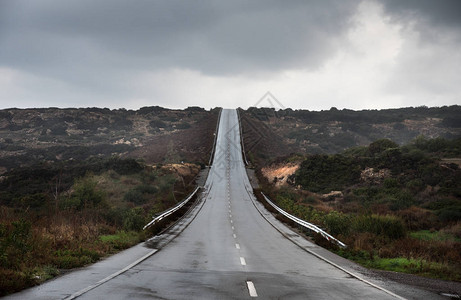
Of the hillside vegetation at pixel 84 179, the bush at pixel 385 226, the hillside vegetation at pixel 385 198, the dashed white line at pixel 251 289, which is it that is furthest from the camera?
the bush at pixel 385 226

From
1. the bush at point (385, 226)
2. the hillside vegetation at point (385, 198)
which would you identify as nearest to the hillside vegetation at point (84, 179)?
the hillside vegetation at point (385, 198)

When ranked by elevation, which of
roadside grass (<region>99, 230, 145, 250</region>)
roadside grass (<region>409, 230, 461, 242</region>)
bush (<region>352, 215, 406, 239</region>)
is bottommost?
roadside grass (<region>409, 230, 461, 242</region>)

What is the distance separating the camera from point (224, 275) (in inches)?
410

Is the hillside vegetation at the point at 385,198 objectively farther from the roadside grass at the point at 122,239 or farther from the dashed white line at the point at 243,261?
the roadside grass at the point at 122,239

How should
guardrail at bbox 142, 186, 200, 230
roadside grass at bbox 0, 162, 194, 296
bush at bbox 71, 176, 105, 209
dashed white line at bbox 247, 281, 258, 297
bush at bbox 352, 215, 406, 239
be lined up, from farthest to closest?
bush at bbox 71, 176, 105, 209
guardrail at bbox 142, 186, 200, 230
bush at bbox 352, 215, 406, 239
roadside grass at bbox 0, 162, 194, 296
dashed white line at bbox 247, 281, 258, 297

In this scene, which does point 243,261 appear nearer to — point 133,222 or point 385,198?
point 133,222

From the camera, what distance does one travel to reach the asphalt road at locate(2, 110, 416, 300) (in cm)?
789

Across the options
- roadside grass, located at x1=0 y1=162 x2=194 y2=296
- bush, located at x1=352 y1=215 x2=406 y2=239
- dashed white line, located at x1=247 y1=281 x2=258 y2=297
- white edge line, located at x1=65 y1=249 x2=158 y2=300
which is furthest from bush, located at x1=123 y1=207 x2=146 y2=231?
dashed white line, located at x1=247 y1=281 x2=258 y2=297

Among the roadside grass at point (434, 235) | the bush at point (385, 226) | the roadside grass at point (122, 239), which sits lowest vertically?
the roadside grass at point (434, 235)

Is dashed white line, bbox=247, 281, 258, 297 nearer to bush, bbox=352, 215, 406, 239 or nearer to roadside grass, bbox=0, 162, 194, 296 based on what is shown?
roadside grass, bbox=0, 162, 194, 296

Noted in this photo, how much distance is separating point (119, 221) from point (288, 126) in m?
101

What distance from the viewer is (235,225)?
87.3 ft

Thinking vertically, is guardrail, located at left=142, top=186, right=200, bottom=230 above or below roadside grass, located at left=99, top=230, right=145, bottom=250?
below

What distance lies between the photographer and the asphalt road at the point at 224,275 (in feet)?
25.9
